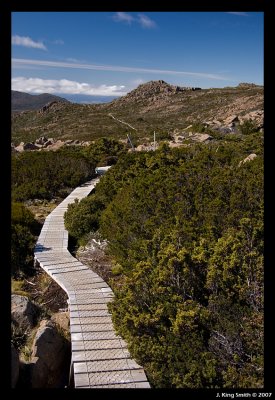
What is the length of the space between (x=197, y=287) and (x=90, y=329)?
5.62ft

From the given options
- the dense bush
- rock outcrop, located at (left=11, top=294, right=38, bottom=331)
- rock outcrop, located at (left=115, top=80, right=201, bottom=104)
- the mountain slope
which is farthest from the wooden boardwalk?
rock outcrop, located at (left=115, top=80, right=201, bottom=104)

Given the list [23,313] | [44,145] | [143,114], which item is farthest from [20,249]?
[143,114]

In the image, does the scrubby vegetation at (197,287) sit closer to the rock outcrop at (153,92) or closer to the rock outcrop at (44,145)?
the rock outcrop at (44,145)

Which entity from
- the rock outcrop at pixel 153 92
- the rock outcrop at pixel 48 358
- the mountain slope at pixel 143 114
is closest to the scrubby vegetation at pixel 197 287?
the rock outcrop at pixel 48 358

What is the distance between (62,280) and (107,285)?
88cm

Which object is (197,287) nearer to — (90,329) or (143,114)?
(90,329)

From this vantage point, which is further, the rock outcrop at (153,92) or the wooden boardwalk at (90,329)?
the rock outcrop at (153,92)

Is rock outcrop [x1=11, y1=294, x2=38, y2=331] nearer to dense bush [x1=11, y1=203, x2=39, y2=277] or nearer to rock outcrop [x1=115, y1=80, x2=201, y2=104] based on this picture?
dense bush [x1=11, y1=203, x2=39, y2=277]

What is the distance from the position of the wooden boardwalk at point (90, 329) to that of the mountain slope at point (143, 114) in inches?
1200

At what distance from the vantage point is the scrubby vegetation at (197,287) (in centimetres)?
450

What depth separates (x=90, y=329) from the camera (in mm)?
6055

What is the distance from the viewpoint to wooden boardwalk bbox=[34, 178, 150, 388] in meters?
4.90

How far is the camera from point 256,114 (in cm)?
3700
